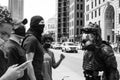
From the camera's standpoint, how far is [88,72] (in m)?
3.28

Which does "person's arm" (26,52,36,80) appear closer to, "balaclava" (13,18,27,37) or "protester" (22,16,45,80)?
"protester" (22,16,45,80)

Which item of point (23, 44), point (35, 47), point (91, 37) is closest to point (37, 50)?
point (35, 47)

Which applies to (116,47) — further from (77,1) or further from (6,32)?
(77,1)

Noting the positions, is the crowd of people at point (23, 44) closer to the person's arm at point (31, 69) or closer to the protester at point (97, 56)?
the person's arm at point (31, 69)

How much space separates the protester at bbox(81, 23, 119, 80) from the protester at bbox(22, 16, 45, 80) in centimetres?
86

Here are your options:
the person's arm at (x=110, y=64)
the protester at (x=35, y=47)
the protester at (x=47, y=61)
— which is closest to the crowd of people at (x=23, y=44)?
the protester at (x=35, y=47)

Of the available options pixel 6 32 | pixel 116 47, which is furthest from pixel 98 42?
pixel 116 47

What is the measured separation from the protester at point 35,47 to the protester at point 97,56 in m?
0.86

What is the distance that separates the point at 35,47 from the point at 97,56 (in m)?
1.09

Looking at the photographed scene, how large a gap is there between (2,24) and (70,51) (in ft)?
123

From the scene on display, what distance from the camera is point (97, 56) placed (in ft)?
10.5

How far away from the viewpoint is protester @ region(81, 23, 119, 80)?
3.04 m

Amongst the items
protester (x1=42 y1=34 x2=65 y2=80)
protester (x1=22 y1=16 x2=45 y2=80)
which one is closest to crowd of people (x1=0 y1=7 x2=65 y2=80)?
protester (x1=22 y1=16 x2=45 y2=80)

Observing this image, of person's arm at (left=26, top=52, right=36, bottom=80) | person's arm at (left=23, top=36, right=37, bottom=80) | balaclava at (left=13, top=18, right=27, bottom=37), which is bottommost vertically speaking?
person's arm at (left=26, top=52, right=36, bottom=80)
